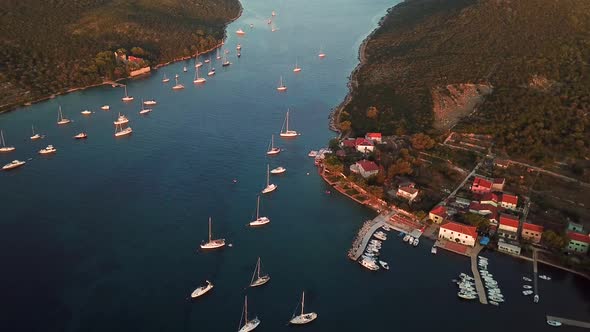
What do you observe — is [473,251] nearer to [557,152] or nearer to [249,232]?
[249,232]

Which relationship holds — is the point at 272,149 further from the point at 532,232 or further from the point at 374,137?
the point at 532,232

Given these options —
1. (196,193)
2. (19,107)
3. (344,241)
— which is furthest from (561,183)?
(19,107)

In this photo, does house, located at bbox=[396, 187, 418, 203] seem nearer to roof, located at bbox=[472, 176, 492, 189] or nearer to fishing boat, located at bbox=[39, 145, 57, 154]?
roof, located at bbox=[472, 176, 492, 189]

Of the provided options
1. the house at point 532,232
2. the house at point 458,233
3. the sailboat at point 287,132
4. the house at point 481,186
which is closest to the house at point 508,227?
the house at point 532,232

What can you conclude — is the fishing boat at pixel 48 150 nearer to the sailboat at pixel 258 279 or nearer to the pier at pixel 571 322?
the sailboat at pixel 258 279

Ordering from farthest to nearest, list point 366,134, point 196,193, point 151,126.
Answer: point 151,126 → point 366,134 → point 196,193

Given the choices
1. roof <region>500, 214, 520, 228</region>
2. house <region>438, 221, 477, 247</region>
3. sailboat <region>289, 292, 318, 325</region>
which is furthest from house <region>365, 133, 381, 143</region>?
sailboat <region>289, 292, 318, 325</region>
